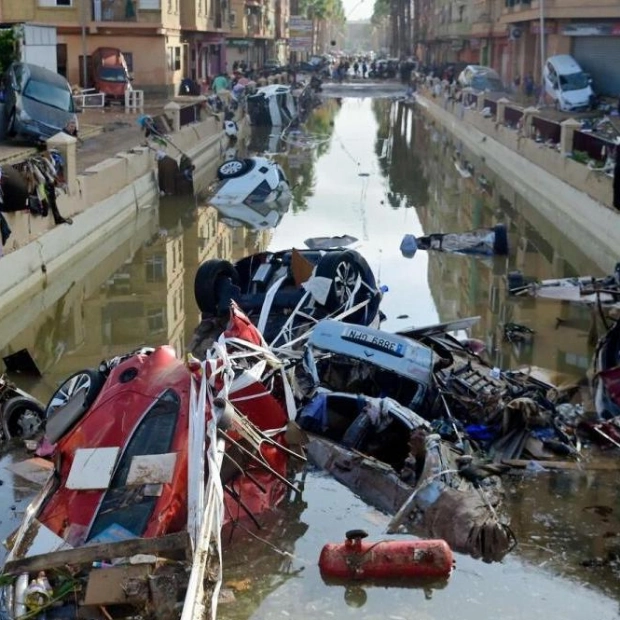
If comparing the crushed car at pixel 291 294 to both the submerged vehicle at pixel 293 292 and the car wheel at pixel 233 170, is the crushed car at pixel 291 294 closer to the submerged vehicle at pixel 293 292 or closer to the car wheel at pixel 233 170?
the submerged vehicle at pixel 293 292

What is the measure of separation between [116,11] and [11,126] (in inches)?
833

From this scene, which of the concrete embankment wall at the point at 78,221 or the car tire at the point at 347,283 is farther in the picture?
the concrete embankment wall at the point at 78,221

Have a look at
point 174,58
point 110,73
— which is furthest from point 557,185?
point 174,58

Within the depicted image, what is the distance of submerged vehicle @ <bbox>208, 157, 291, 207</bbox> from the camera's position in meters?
30.7

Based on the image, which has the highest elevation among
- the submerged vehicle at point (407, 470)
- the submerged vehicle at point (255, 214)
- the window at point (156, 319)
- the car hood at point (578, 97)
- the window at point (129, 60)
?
the window at point (129, 60)

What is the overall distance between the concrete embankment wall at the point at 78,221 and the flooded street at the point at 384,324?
37cm

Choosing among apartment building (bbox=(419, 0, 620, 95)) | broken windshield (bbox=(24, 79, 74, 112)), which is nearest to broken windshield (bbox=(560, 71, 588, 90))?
apartment building (bbox=(419, 0, 620, 95))

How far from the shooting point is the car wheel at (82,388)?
968 cm

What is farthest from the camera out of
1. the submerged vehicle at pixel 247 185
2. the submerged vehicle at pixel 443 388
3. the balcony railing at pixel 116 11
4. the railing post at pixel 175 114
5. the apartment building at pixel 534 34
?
the balcony railing at pixel 116 11

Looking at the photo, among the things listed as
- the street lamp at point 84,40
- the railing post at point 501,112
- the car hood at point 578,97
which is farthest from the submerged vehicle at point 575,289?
the street lamp at point 84,40

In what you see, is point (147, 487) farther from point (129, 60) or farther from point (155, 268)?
point (129, 60)

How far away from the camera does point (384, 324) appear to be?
1772cm

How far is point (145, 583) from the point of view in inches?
278

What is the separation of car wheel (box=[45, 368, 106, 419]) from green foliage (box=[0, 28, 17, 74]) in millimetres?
25179
